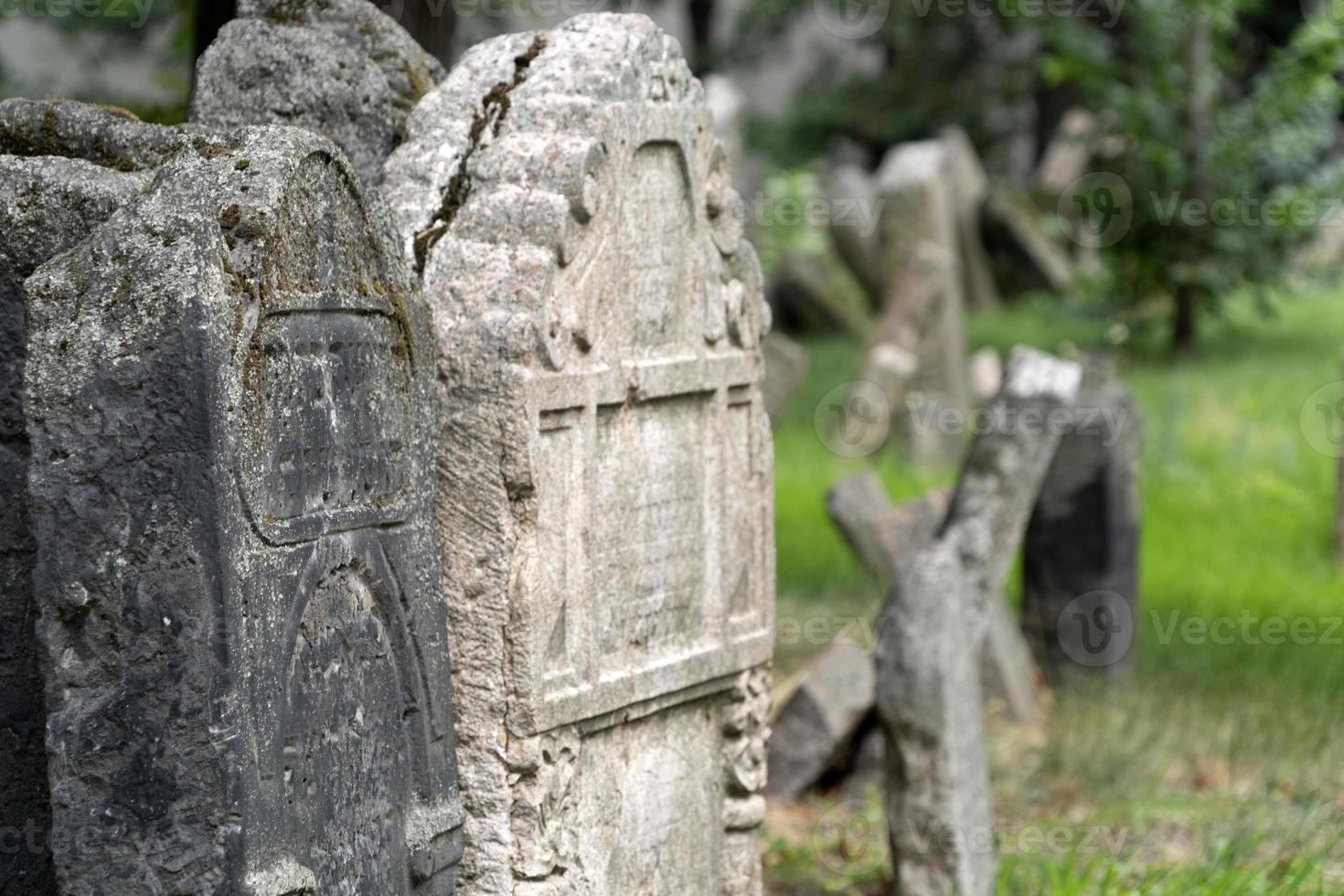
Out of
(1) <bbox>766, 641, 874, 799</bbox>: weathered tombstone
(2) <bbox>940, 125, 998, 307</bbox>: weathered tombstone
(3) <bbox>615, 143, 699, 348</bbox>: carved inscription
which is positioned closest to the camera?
(3) <bbox>615, 143, 699, 348</bbox>: carved inscription

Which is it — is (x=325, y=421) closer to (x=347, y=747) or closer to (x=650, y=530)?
(x=347, y=747)

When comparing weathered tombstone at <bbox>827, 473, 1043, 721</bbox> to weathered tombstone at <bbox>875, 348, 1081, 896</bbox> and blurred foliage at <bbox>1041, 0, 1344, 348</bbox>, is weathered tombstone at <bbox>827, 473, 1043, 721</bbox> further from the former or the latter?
blurred foliage at <bbox>1041, 0, 1344, 348</bbox>

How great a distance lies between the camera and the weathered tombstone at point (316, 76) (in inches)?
152

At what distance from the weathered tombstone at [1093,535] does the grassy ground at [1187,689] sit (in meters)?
0.27

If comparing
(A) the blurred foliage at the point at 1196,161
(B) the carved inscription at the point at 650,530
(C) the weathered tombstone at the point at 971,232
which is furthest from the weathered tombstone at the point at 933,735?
(C) the weathered tombstone at the point at 971,232

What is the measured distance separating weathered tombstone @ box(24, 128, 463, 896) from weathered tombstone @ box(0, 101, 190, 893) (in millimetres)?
240

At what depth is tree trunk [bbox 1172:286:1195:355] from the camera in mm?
14102

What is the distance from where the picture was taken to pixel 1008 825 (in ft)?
19.3

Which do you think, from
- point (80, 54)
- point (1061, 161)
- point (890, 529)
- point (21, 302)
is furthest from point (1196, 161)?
point (21, 302)

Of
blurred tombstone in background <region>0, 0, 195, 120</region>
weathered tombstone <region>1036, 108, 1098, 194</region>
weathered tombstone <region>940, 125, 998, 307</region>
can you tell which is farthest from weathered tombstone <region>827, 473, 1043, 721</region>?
weathered tombstone <region>1036, 108, 1098, 194</region>

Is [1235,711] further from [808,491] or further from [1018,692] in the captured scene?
[808,491]

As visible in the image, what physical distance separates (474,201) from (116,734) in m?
1.41

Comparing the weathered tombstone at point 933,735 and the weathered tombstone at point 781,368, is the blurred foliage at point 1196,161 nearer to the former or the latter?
the weathered tombstone at point 781,368

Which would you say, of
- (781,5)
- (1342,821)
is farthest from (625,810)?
(781,5)
